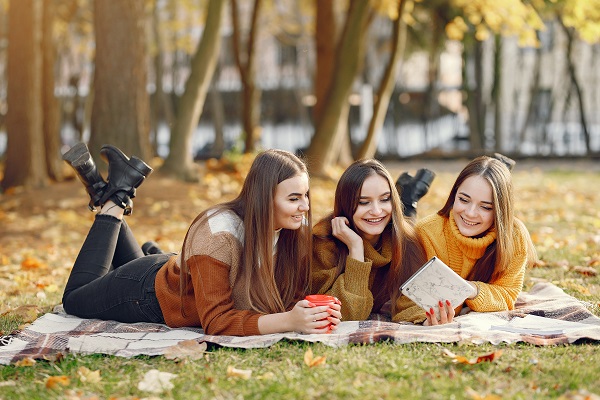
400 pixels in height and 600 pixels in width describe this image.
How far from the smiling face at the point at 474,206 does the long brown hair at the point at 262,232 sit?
0.87 m

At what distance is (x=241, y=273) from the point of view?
434cm

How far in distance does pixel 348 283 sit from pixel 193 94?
6.90m

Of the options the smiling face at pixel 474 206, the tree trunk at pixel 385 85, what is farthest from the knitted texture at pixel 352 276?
the tree trunk at pixel 385 85

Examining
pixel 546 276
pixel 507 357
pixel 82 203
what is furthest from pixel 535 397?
pixel 82 203

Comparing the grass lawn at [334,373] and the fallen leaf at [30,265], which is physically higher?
the fallen leaf at [30,265]

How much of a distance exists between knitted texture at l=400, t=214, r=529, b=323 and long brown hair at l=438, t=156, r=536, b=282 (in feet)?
0.13

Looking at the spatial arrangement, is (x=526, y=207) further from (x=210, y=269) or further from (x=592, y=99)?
(x=592, y=99)

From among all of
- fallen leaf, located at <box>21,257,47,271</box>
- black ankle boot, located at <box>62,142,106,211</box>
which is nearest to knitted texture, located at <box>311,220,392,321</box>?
black ankle boot, located at <box>62,142,106,211</box>

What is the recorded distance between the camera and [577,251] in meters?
7.28

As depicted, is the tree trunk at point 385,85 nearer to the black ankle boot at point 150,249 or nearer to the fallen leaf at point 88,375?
the black ankle boot at point 150,249

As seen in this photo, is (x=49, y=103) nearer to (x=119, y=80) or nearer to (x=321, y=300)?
(x=119, y=80)

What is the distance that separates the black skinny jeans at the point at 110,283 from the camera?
4.76 meters

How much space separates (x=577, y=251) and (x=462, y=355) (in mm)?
3715

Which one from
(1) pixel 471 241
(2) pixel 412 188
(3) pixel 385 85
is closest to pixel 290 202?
(1) pixel 471 241
